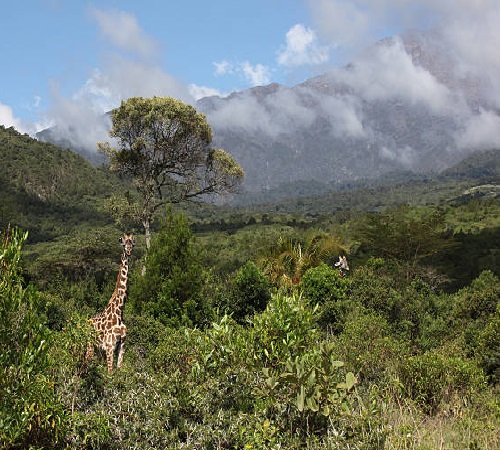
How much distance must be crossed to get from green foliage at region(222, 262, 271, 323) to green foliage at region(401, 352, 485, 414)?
25.2ft

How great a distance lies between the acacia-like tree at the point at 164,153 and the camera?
66.0 feet

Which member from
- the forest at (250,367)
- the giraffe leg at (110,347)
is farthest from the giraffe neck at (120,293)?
the forest at (250,367)

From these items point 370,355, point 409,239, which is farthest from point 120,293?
point 409,239

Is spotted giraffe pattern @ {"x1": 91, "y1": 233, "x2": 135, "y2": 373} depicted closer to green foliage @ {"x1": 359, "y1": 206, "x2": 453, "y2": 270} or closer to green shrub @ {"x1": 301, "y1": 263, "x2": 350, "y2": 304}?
green shrub @ {"x1": 301, "y1": 263, "x2": 350, "y2": 304}

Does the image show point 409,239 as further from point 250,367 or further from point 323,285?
point 250,367

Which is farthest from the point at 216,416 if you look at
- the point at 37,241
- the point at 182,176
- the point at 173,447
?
the point at 37,241

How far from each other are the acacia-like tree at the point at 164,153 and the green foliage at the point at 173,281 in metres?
6.50

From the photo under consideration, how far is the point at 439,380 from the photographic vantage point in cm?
722

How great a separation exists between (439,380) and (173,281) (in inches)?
302

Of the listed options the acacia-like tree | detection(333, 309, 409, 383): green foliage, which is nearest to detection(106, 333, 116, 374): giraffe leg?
detection(333, 309, 409, 383): green foliage

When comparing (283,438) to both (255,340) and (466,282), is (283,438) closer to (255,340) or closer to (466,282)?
Answer: (255,340)

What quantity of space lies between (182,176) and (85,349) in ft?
53.8

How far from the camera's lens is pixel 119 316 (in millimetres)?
9227

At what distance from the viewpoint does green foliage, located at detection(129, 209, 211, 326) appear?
12.6 m
